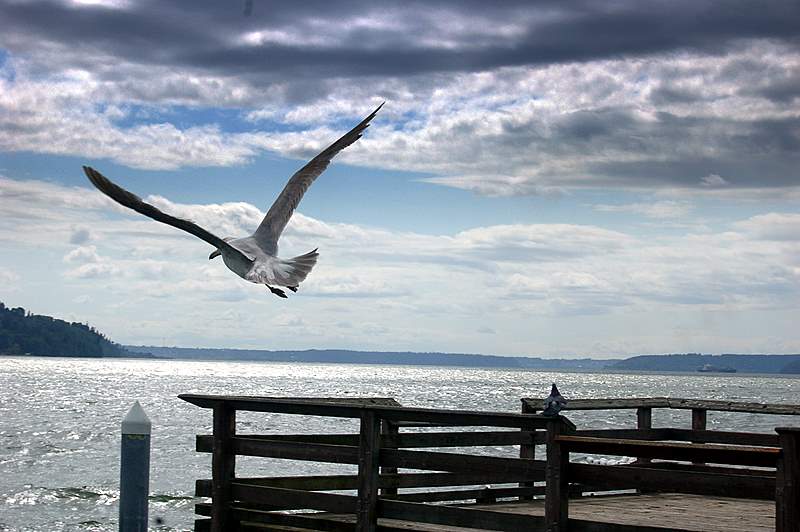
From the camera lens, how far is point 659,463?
13750mm

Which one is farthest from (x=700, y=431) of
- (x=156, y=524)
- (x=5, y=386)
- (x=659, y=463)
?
(x=5, y=386)

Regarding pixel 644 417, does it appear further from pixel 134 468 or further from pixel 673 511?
pixel 134 468

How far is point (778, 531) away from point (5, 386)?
12357 cm

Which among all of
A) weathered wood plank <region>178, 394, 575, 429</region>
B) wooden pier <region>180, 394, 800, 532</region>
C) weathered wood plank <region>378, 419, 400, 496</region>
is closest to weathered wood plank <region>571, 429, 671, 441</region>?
wooden pier <region>180, 394, 800, 532</region>

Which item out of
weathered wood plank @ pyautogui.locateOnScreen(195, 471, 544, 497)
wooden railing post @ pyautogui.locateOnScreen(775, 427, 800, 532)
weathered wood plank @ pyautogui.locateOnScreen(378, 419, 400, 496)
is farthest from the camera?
weathered wood plank @ pyautogui.locateOnScreen(195, 471, 544, 497)

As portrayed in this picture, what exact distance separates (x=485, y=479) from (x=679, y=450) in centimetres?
214

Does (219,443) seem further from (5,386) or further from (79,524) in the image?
(5,386)

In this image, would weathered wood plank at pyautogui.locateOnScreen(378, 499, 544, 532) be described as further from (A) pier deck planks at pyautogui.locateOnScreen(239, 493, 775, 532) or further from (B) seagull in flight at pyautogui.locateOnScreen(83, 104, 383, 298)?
(B) seagull in flight at pyautogui.locateOnScreen(83, 104, 383, 298)

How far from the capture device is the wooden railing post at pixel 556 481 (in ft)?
28.8

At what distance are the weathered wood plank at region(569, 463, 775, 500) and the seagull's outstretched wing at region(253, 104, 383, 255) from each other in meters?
5.60

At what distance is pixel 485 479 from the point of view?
33.1 ft

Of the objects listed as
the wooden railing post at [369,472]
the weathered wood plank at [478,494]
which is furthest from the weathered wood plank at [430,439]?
the weathered wood plank at [478,494]

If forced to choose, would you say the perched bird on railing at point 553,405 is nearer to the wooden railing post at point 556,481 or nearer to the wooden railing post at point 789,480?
the wooden railing post at point 556,481

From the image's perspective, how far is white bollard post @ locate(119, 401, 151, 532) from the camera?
9.28 m
